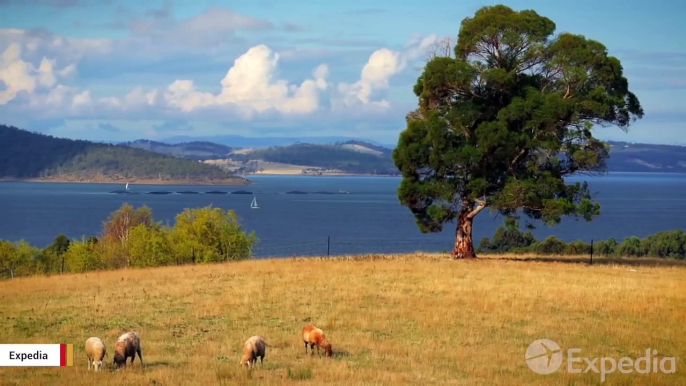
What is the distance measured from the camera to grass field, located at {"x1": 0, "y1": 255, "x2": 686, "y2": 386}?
17797mm

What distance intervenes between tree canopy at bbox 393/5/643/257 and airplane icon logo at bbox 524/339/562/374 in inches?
835

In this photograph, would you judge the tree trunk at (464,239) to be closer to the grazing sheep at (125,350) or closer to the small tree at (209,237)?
the small tree at (209,237)

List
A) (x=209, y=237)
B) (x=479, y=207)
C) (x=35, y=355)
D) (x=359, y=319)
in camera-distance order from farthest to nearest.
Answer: (x=209, y=237)
(x=479, y=207)
(x=359, y=319)
(x=35, y=355)

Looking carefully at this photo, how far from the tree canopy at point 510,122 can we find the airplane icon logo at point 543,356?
21220 millimetres

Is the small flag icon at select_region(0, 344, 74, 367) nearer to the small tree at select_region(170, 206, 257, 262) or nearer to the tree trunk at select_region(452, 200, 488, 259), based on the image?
the tree trunk at select_region(452, 200, 488, 259)

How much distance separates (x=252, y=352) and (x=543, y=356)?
7121 mm

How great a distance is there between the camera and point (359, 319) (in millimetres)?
24906

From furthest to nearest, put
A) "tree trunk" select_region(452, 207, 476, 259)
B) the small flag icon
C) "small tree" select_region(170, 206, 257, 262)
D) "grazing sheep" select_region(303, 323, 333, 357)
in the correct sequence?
"small tree" select_region(170, 206, 257, 262)
"tree trunk" select_region(452, 207, 476, 259)
"grazing sheep" select_region(303, 323, 333, 357)
the small flag icon

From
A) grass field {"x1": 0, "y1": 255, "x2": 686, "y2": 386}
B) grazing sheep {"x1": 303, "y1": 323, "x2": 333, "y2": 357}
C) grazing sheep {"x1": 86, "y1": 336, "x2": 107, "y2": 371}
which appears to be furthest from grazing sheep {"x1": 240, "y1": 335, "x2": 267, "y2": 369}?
grazing sheep {"x1": 86, "y1": 336, "x2": 107, "y2": 371}

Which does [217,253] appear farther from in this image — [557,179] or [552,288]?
[552,288]

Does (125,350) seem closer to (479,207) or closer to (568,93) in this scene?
(479,207)

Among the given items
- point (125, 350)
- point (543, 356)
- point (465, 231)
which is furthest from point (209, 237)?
point (543, 356)

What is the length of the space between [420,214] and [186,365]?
93.3 ft

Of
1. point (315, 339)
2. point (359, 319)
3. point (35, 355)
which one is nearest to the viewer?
point (35, 355)
